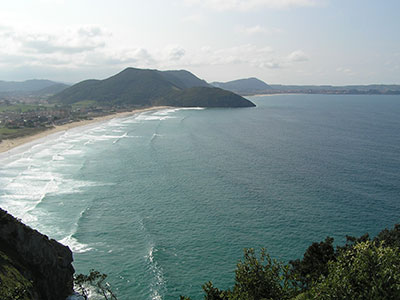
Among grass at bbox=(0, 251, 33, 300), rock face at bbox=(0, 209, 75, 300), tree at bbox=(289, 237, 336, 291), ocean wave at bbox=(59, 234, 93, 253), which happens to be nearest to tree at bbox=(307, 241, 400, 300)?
tree at bbox=(289, 237, 336, 291)

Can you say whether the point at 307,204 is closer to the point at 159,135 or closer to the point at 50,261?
the point at 50,261

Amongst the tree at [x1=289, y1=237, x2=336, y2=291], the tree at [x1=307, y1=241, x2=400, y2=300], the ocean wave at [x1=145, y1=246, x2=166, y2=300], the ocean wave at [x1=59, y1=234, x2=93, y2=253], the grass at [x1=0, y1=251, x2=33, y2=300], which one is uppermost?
the tree at [x1=307, y1=241, x2=400, y2=300]

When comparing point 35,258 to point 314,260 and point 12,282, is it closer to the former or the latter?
point 12,282

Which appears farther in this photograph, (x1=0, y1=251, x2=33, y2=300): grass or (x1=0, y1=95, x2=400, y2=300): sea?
(x1=0, y1=95, x2=400, y2=300): sea

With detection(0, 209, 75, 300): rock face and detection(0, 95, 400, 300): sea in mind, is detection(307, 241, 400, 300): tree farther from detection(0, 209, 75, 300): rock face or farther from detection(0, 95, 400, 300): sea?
detection(0, 209, 75, 300): rock face

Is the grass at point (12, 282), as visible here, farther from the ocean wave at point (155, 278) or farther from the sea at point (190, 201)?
the ocean wave at point (155, 278)

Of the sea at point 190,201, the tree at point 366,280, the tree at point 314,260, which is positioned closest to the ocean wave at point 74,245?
the sea at point 190,201
